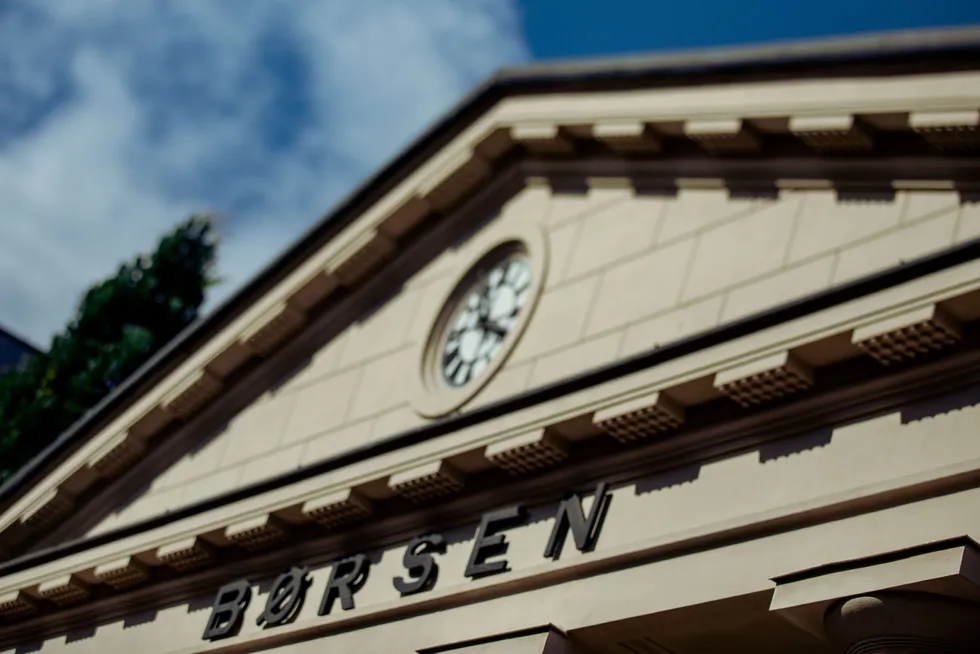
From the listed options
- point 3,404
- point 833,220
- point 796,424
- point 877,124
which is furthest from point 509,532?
point 3,404

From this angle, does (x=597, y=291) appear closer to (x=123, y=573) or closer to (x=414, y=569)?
(x=414, y=569)

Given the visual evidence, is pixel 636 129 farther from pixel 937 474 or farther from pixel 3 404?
pixel 3 404

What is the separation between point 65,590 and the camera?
20.0m

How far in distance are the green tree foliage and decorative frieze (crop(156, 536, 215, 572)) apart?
18.0 meters

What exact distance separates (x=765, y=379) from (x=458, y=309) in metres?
6.68

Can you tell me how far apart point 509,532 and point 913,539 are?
4754mm

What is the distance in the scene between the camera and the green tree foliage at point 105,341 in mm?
36531

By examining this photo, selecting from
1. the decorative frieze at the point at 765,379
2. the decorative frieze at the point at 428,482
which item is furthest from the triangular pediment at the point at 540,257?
the decorative frieze at the point at 765,379

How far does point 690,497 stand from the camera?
13.6 m

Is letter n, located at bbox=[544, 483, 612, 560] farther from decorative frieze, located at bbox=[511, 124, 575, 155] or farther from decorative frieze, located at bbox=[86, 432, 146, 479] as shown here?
decorative frieze, located at bbox=[86, 432, 146, 479]

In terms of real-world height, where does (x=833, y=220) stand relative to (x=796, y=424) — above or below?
above

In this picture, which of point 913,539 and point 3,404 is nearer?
point 913,539

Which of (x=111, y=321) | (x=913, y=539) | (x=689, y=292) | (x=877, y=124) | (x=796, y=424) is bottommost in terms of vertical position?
(x=913, y=539)

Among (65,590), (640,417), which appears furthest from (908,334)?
(65,590)
